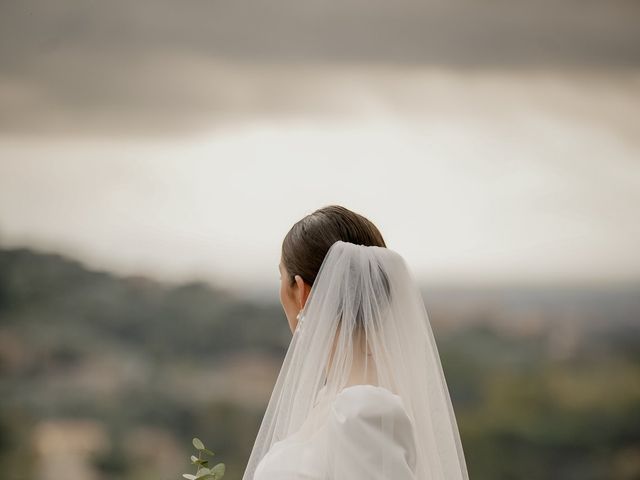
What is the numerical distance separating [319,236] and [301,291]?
12 centimetres

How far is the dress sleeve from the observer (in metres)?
1.41

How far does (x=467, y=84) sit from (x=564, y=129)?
1.68ft

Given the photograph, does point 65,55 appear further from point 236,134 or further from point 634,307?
point 634,307

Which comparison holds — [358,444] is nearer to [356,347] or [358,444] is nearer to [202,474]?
[356,347]

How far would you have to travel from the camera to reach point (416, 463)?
1520 mm

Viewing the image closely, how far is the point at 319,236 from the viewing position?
160cm

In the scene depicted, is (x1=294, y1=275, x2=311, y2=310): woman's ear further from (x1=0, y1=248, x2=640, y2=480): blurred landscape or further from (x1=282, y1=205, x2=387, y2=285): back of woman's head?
(x1=0, y1=248, x2=640, y2=480): blurred landscape

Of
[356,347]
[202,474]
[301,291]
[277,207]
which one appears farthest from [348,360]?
[277,207]

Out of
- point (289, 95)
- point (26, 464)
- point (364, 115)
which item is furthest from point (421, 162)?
point (26, 464)

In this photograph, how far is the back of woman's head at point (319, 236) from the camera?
1.60 metres

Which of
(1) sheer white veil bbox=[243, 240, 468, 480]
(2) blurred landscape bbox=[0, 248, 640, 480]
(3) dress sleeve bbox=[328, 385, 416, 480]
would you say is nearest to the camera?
(3) dress sleeve bbox=[328, 385, 416, 480]

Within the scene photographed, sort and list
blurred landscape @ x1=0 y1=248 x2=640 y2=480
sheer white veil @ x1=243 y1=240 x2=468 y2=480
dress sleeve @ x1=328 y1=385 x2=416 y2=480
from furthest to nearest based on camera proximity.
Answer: blurred landscape @ x1=0 y1=248 x2=640 y2=480, sheer white veil @ x1=243 y1=240 x2=468 y2=480, dress sleeve @ x1=328 y1=385 x2=416 y2=480

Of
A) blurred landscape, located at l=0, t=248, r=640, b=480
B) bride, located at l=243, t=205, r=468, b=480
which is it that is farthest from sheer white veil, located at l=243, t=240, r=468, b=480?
blurred landscape, located at l=0, t=248, r=640, b=480

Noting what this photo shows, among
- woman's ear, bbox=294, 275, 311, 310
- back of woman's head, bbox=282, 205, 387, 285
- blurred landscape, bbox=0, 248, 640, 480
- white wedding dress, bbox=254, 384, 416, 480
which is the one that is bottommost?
blurred landscape, bbox=0, 248, 640, 480
